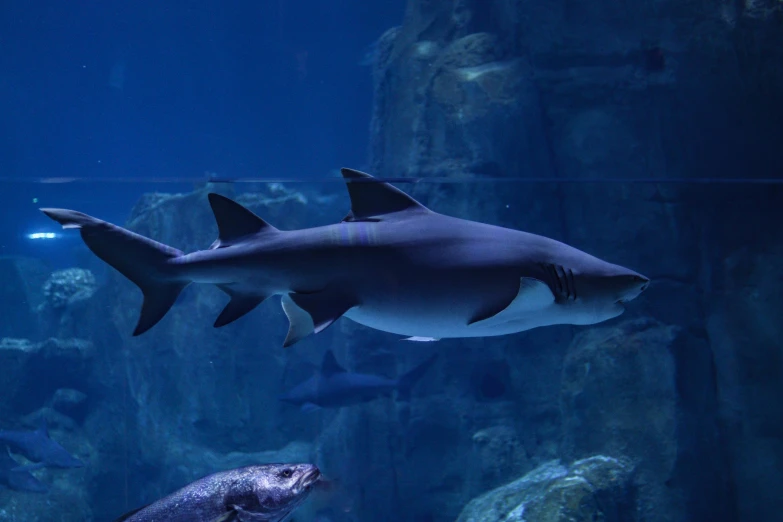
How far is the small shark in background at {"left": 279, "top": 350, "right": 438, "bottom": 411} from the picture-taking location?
897 cm

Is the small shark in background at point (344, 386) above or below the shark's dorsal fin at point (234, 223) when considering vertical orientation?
below

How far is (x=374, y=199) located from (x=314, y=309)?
0.70 m

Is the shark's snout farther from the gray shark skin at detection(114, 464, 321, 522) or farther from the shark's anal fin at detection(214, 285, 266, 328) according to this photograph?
the shark's anal fin at detection(214, 285, 266, 328)

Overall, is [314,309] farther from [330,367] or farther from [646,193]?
[646,193]

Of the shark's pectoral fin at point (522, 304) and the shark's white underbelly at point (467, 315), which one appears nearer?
the shark's pectoral fin at point (522, 304)

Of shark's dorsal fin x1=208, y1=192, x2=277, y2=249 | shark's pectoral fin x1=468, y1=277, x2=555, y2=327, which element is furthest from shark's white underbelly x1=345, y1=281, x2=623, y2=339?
shark's dorsal fin x1=208, y1=192, x2=277, y2=249

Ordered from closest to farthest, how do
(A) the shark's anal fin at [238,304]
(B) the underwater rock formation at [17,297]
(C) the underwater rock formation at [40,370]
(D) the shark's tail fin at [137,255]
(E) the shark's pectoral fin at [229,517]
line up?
1. (E) the shark's pectoral fin at [229,517]
2. (D) the shark's tail fin at [137,255]
3. (A) the shark's anal fin at [238,304]
4. (C) the underwater rock formation at [40,370]
5. (B) the underwater rock formation at [17,297]

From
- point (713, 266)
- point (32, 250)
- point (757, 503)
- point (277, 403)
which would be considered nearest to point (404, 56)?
point (713, 266)

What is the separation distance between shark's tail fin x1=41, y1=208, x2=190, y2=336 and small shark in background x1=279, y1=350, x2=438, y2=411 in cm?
651

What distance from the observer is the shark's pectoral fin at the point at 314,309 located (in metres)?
2.38

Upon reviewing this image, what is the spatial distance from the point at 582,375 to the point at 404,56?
7.57 m

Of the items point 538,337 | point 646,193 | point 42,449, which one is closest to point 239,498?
point 646,193

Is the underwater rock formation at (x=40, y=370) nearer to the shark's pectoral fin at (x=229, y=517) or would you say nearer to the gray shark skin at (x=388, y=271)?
the gray shark skin at (x=388, y=271)

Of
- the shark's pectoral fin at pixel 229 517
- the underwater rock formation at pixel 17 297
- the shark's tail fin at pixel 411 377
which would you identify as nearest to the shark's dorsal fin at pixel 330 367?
the shark's tail fin at pixel 411 377
